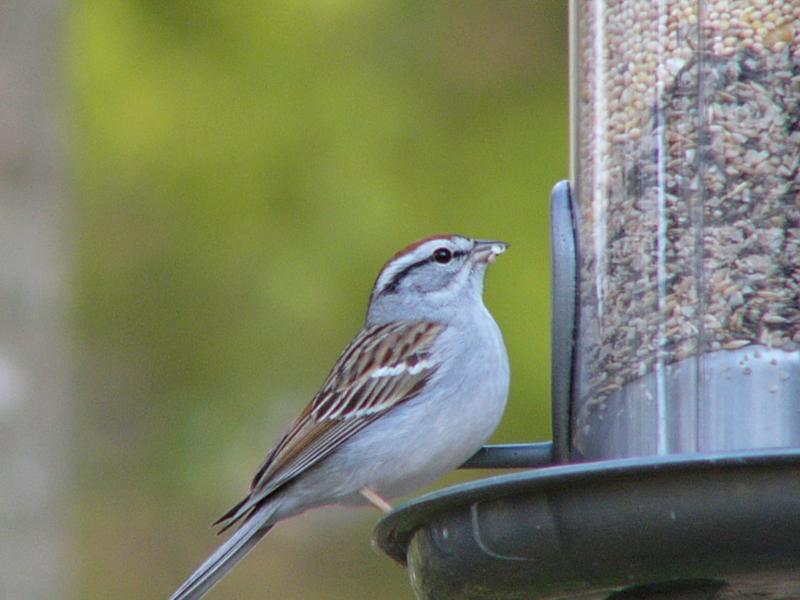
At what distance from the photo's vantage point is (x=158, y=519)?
9.10m

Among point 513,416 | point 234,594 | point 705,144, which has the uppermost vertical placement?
point 705,144

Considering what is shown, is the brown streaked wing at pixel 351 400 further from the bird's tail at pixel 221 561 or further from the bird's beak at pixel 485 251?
the bird's beak at pixel 485 251

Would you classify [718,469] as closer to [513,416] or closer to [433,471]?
[433,471]

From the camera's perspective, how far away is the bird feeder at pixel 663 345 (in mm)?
3627

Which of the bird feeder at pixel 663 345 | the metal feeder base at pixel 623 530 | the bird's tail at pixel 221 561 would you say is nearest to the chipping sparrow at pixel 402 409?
the bird's tail at pixel 221 561

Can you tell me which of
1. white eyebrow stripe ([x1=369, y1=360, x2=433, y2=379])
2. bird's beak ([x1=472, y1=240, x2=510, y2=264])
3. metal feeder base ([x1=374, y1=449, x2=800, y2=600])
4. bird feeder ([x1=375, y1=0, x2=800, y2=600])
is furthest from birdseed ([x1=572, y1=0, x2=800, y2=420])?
bird's beak ([x1=472, y1=240, x2=510, y2=264])

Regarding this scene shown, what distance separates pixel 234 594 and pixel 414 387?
3.97 metres

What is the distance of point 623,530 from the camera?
3658 mm

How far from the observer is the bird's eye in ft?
19.5

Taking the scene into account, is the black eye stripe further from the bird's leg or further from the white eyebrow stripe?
the bird's leg

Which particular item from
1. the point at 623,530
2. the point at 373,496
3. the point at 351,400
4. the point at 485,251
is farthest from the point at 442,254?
the point at 623,530

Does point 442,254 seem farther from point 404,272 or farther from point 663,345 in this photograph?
point 663,345

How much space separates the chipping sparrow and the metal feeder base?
1.42m

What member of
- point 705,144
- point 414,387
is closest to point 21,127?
point 414,387
